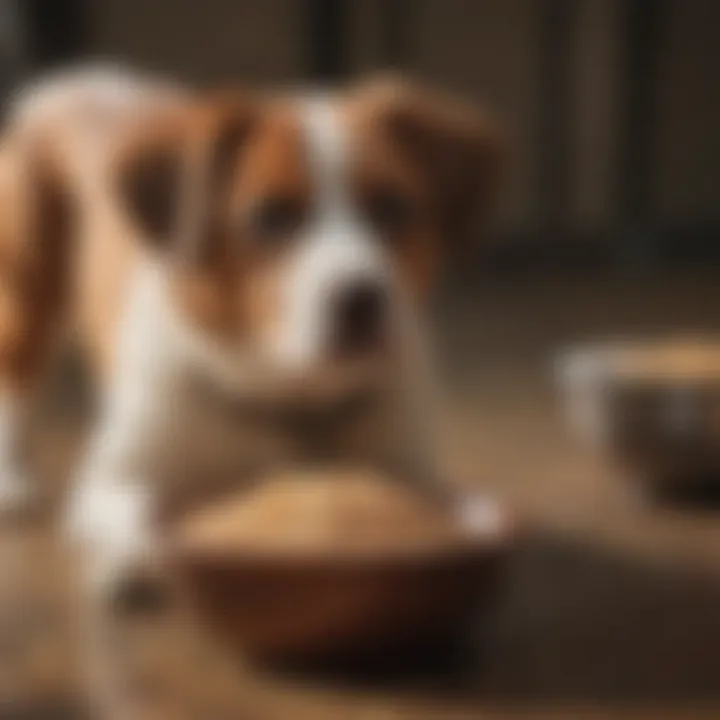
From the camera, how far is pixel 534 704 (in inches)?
37.3

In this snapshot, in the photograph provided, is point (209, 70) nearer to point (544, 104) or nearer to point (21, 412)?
point (544, 104)

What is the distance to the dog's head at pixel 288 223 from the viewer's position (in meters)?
1.19

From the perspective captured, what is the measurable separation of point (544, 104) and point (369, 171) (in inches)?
122

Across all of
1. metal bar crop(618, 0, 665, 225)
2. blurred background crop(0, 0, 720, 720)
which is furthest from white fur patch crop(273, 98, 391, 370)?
metal bar crop(618, 0, 665, 225)

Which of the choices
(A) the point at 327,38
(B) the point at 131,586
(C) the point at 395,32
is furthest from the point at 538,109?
(B) the point at 131,586

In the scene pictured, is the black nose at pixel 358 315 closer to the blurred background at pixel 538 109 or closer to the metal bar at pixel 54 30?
the blurred background at pixel 538 109

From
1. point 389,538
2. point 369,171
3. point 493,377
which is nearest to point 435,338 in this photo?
point 493,377

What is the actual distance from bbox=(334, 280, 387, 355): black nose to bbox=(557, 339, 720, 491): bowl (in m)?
0.33

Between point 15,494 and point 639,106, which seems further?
point 639,106

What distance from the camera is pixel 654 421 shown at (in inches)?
56.3

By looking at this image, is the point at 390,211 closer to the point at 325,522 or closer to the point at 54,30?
the point at 325,522

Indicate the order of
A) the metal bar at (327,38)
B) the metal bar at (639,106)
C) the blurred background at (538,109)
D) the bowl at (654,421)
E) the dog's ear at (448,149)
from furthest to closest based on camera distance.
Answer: the metal bar at (639,106) < the metal bar at (327,38) < the blurred background at (538,109) < the bowl at (654,421) < the dog's ear at (448,149)

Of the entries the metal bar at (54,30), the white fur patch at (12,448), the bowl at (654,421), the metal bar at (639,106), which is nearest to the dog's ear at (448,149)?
the bowl at (654,421)

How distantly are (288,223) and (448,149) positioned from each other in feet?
0.56
